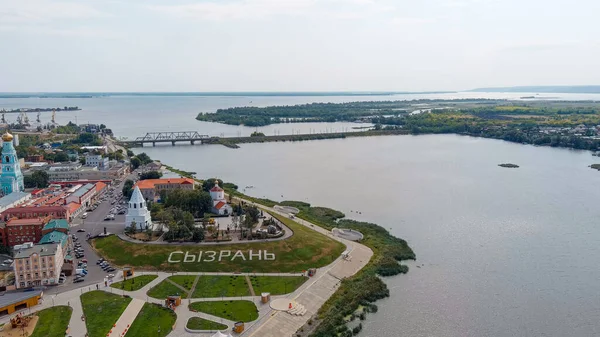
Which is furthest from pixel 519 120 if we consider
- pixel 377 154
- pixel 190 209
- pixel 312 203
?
pixel 190 209

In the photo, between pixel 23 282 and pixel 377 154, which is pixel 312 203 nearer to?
pixel 23 282

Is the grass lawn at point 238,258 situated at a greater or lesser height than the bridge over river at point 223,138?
lesser

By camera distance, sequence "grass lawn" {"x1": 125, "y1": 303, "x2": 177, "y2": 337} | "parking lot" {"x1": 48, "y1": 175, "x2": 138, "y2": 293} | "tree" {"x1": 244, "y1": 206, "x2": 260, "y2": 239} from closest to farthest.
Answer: "grass lawn" {"x1": 125, "y1": 303, "x2": 177, "y2": 337}
"parking lot" {"x1": 48, "y1": 175, "x2": 138, "y2": 293}
"tree" {"x1": 244, "y1": 206, "x2": 260, "y2": 239}

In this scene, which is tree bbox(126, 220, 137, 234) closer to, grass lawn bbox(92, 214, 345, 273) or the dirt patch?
grass lawn bbox(92, 214, 345, 273)

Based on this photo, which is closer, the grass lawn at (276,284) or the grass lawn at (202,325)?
the grass lawn at (202,325)

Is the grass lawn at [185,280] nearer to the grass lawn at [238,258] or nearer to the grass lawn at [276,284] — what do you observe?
the grass lawn at [238,258]

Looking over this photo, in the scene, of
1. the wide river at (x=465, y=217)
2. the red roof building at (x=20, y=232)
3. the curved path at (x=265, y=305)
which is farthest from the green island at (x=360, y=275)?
the red roof building at (x=20, y=232)

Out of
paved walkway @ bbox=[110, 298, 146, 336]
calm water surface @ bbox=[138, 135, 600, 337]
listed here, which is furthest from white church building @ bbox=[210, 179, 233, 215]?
paved walkway @ bbox=[110, 298, 146, 336]
